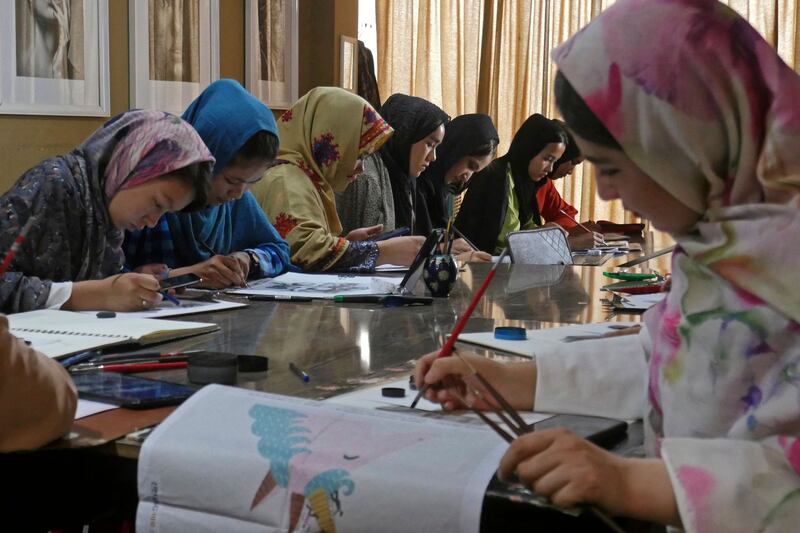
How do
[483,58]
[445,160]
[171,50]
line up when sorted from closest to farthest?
1. [171,50]
2. [445,160]
3. [483,58]

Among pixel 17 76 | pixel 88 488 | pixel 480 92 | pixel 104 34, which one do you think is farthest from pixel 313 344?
pixel 480 92

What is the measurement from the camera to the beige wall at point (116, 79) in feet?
10.1

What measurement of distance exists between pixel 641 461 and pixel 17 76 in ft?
8.80

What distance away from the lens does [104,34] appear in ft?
10.8

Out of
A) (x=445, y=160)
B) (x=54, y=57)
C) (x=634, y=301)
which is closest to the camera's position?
(x=634, y=301)

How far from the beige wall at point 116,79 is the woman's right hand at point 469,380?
2.36m

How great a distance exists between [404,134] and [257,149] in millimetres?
1438

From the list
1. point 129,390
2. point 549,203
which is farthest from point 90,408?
point 549,203

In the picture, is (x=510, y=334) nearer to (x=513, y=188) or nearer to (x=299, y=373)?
(x=299, y=373)

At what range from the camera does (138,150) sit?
6.48 ft

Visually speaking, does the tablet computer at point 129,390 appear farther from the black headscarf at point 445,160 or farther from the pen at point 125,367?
the black headscarf at point 445,160

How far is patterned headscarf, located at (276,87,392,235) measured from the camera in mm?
3150

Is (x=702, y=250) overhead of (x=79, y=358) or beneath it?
overhead

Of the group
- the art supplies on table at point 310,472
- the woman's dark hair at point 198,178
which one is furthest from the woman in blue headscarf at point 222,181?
the art supplies on table at point 310,472
